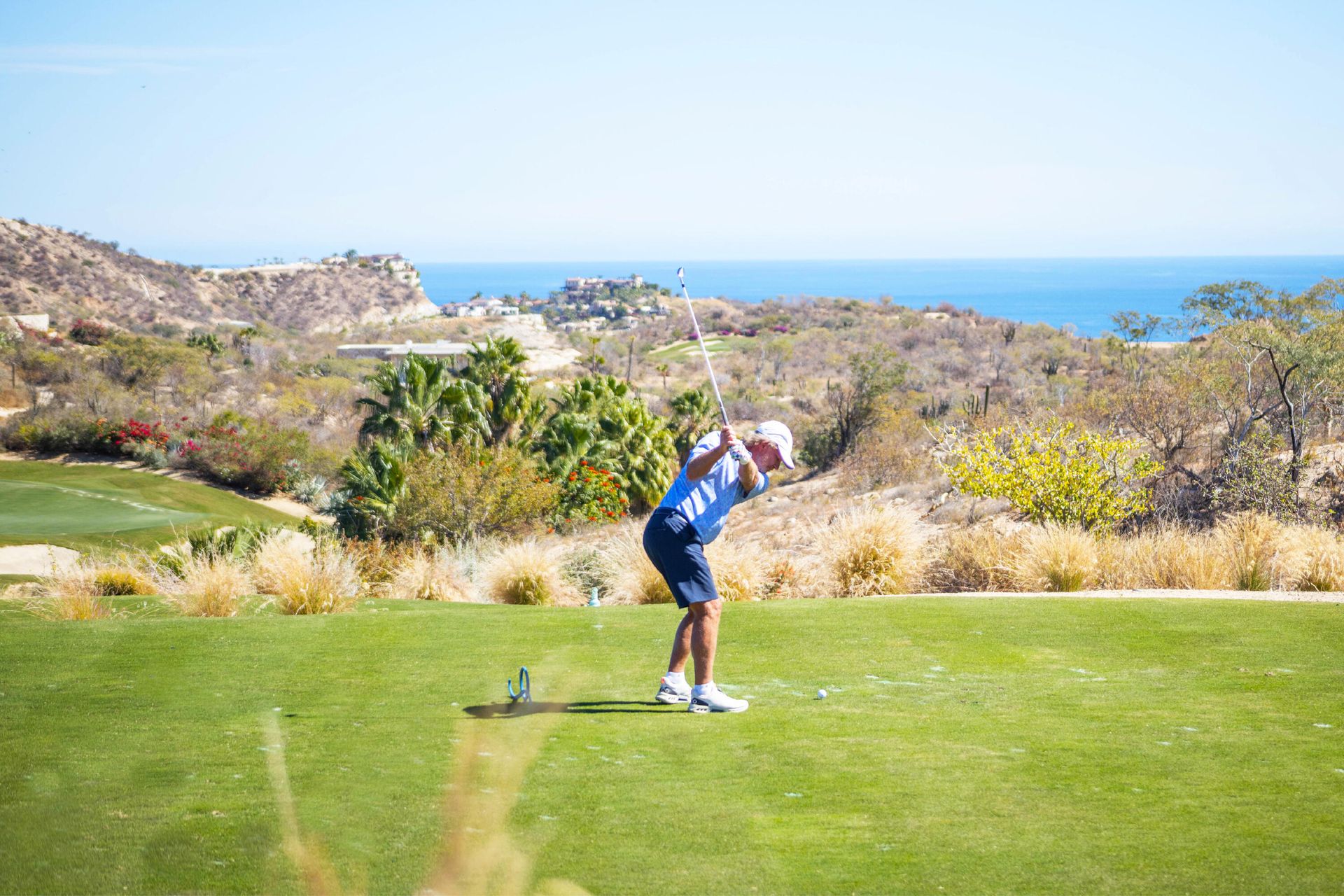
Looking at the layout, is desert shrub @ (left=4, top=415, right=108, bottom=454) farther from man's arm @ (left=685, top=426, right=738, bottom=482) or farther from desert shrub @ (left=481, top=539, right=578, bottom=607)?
man's arm @ (left=685, top=426, right=738, bottom=482)

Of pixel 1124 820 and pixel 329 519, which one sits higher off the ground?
pixel 1124 820

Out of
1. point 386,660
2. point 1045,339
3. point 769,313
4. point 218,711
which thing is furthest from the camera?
point 769,313

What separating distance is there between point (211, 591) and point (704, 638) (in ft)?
19.4

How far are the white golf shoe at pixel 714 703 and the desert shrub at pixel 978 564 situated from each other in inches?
A: 292

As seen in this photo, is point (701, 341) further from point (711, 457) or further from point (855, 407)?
point (855, 407)

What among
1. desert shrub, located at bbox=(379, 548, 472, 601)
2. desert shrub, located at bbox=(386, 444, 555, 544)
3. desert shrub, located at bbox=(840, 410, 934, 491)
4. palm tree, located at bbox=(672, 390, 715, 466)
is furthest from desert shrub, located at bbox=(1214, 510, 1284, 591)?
palm tree, located at bbox=(672, 390, 715, 466)

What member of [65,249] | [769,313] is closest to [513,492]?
[769,313]

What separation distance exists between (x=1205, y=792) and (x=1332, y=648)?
3821 mm

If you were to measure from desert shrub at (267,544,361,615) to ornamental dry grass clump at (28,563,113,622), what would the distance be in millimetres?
1590

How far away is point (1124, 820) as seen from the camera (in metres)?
4.43

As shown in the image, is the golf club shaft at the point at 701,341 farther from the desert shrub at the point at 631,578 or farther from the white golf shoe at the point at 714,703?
the desert shrub at the point at 631,578

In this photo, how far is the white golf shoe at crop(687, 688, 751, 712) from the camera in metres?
6.14

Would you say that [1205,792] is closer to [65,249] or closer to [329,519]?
[329,519]

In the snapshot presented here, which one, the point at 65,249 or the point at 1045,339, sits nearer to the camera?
the point at 1045,339
